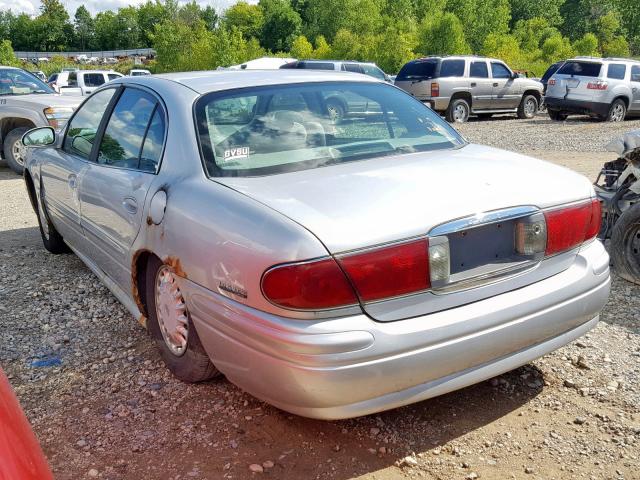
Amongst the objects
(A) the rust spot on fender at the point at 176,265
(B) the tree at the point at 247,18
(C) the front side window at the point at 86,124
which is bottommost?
(A) the rust spot on fender at the point at 176,265

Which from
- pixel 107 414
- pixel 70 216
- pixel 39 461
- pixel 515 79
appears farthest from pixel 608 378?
pixel 515 79

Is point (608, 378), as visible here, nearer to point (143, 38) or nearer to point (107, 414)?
point (107, 414)

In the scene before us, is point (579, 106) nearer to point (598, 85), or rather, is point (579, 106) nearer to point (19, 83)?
point (598, 85)

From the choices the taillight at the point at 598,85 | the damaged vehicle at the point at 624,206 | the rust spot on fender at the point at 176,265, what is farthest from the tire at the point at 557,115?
the rust spot on fender at the point at 176,265

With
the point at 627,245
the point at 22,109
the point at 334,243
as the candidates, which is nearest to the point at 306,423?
the point at 334,243

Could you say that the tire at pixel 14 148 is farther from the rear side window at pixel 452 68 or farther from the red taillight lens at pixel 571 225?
the rear side window at pixel 452 68

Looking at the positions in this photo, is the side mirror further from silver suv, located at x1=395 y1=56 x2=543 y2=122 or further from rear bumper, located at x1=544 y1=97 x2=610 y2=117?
rear bumper, located at x1=544 y1=97 x2=610 y2=117

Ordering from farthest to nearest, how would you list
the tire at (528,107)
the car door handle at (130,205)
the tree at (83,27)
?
the tree at (83,27), the tire at (528,107), the car door handle at (130,205)

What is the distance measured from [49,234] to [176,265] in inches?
127

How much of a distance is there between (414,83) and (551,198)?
659 inches

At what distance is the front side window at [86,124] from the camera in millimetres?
4355

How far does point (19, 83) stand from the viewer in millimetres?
11531

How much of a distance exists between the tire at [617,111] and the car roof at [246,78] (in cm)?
1626

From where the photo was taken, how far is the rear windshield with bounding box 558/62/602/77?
17.9 metres
